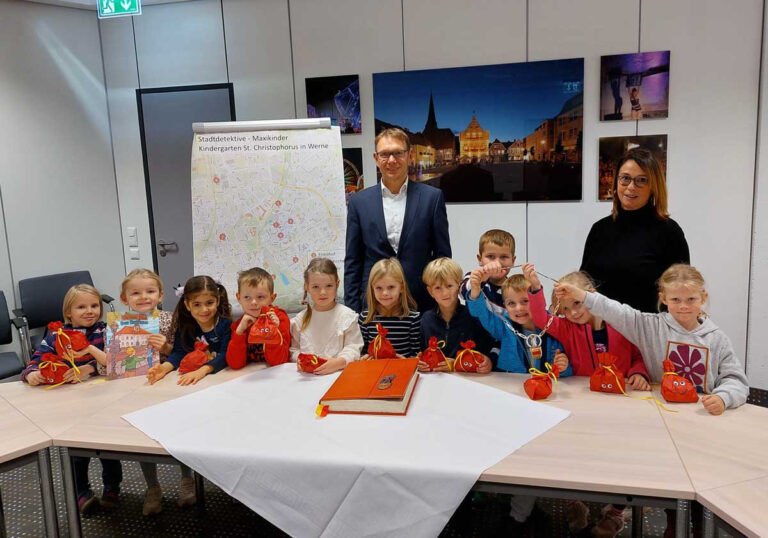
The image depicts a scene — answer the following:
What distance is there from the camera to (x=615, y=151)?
148 inches

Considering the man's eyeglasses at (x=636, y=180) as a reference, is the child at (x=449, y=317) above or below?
below

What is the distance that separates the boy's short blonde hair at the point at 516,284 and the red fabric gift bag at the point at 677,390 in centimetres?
57

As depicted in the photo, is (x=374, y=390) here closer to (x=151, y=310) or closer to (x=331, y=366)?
(x=331, y=366)

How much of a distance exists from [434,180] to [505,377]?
2288mm

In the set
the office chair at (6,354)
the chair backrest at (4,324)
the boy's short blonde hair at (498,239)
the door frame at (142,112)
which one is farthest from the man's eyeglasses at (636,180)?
the chair backrest at (4,324)

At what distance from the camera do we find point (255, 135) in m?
3.55

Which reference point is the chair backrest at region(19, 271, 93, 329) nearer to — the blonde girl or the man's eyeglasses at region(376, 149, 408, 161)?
the blonde girl

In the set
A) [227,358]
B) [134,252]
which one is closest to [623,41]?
[227,358]

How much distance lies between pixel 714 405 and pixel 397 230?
1558 mm

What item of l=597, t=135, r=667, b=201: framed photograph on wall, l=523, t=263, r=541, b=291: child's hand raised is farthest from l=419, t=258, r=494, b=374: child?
l=597, t=135, r=667, b=201: framed photograph on wall

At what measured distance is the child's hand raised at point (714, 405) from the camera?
1.67m

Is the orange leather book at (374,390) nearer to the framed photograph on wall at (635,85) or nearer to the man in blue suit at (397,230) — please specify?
the man in blue suit at (397,230)

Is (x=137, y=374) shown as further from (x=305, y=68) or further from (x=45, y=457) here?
(x=305, y=68)

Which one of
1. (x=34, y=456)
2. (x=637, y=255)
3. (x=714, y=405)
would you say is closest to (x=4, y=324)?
(x=34, y=456)
